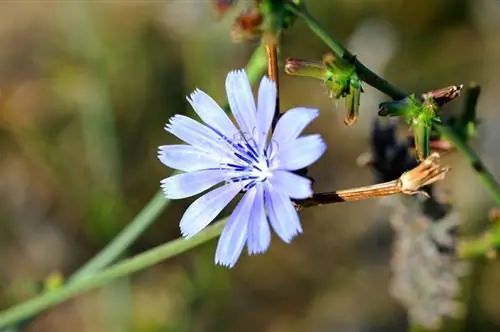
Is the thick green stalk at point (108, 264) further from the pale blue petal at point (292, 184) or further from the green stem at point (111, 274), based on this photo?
the pale blue petal at point (292, 184)

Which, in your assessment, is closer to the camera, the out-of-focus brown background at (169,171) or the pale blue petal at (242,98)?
the pale blue petal at (242,98)

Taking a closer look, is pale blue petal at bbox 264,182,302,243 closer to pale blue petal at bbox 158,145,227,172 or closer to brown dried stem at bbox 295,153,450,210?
brown dried stem at bbox 295,153,450,210

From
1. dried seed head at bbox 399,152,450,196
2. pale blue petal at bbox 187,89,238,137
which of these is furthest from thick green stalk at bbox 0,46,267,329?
dried seed head at bbox 399,152,450,196

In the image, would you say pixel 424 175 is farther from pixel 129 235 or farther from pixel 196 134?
pixel 129 235

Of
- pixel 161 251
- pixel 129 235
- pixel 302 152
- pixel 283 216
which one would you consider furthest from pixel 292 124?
pixel 129 235

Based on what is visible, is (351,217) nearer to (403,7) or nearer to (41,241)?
(403,7)

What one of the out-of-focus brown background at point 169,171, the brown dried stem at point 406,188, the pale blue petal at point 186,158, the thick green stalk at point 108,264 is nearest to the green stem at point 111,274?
the thick green stalk at point 108,264
